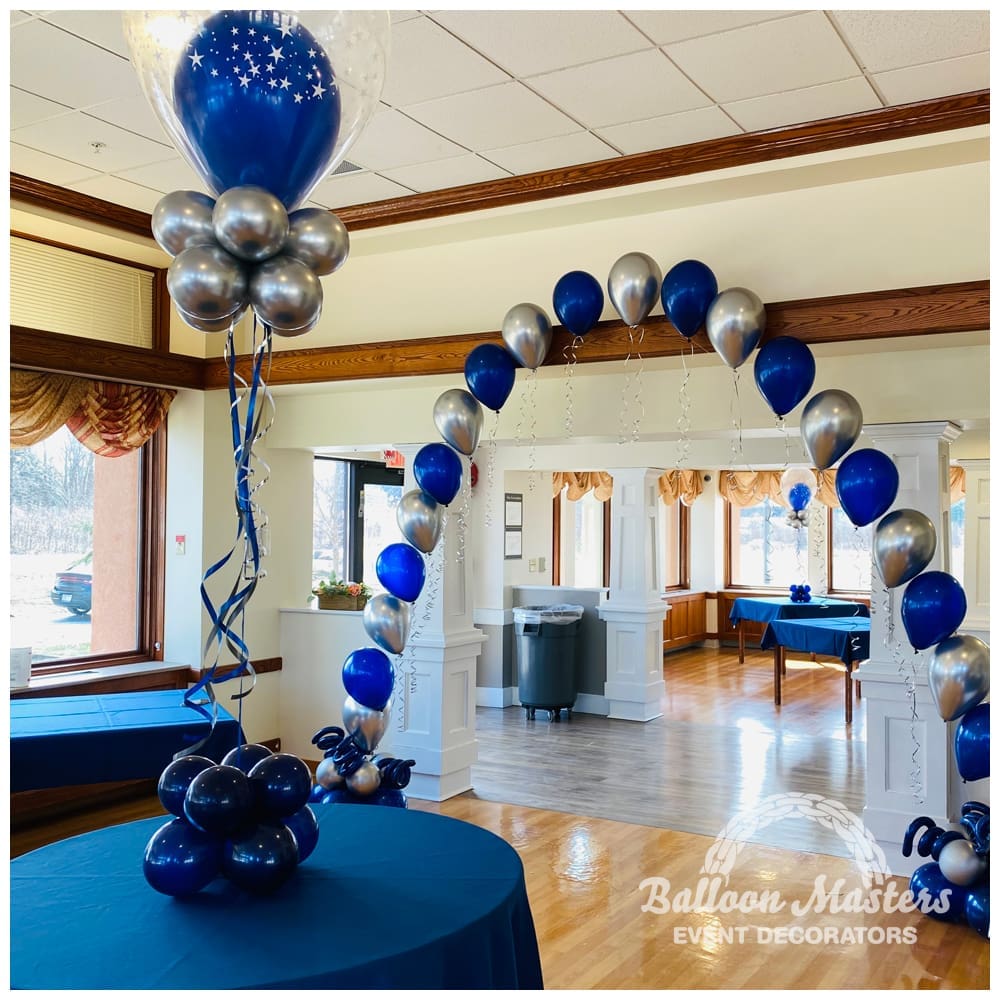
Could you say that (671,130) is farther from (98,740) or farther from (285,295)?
(98,740)

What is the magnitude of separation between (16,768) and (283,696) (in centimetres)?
284

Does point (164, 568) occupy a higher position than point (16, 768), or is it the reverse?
point (164, 568)

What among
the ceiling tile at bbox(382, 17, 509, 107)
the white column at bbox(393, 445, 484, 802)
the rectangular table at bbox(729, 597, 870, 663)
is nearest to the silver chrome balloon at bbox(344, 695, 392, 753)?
the white column at bbox(393, 445, 484, 802)

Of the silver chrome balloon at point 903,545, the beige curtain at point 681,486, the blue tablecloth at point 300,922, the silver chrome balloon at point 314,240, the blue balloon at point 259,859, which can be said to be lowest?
the blue tablecloth at point 300,922

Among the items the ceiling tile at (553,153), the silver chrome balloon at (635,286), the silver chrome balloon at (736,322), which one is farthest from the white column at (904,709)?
the ceiling tile at (553,153)

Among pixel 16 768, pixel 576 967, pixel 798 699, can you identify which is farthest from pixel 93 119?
pixel 798 699

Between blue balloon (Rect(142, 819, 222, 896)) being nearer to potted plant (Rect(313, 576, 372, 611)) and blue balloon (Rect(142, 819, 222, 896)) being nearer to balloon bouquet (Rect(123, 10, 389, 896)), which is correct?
balloon bouquet (Rect(123, 10, 389, 896))

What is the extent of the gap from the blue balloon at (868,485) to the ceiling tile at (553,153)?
70.6 inches

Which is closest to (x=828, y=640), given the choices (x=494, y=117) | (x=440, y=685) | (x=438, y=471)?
(x=440, y=685)

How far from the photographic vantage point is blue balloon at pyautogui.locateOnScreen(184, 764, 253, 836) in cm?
249

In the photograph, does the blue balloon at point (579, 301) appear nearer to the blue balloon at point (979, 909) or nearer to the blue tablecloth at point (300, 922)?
the blue tablecloth at point (300, 922)

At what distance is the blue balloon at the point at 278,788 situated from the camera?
2.61 m

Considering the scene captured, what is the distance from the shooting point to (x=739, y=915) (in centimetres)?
445

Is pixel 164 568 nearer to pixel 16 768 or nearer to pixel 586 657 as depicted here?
pixel 16 768
